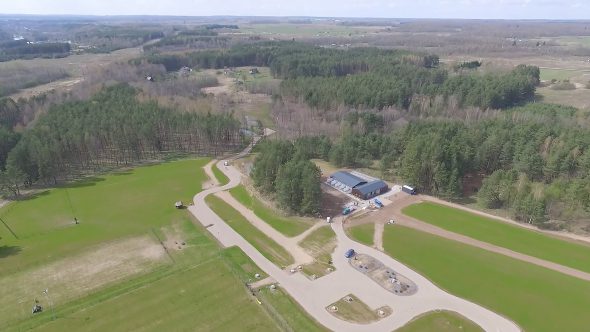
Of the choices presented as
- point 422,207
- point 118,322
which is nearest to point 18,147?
point 118,322

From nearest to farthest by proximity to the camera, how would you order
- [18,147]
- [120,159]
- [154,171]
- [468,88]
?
[18,147], [154,171], [120,159], [468,88]

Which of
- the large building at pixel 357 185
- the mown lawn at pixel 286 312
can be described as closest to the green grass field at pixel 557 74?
the large building at pixel 357 185

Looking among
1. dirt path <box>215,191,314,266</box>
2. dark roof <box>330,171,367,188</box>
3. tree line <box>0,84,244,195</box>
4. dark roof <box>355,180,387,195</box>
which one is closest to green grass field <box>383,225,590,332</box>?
dirt path <box>215,191,314,266</box>

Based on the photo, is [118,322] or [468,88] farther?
[468,88]

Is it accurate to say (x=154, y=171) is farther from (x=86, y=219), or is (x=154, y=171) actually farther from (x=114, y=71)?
(x=114, y=71)

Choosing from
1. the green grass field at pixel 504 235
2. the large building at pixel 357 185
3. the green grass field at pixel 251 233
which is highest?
the large building at pixel 357 185

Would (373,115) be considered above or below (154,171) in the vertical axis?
above

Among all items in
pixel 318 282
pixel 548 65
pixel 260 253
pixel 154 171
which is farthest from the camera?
pixel 548 65

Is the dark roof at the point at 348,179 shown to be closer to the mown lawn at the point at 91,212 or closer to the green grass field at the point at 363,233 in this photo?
the green grass field at the point at 363,233
